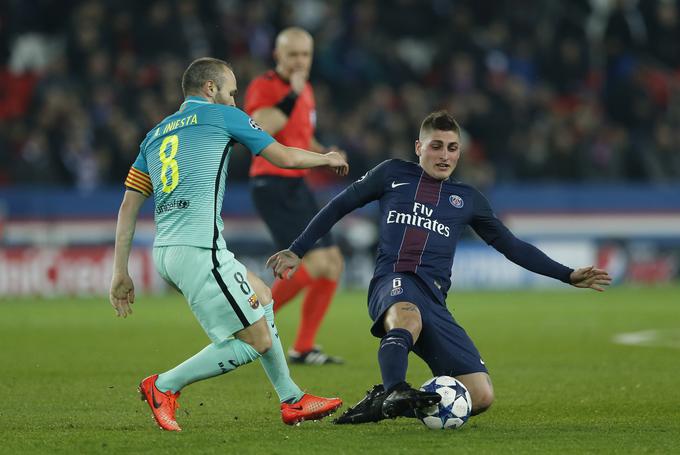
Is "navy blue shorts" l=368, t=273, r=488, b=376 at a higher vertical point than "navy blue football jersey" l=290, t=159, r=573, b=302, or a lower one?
lower

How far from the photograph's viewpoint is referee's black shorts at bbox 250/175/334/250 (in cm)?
958

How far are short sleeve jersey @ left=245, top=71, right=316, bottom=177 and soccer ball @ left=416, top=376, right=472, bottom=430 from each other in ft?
11.8

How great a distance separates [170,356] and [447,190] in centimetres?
392

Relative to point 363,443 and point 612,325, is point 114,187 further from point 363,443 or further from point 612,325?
point 363,443

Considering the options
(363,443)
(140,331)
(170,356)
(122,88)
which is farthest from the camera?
(122,88)

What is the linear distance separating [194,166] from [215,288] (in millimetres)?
605

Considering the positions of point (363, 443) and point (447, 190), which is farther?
point (447, 190)

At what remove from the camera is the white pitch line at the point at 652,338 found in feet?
35.8

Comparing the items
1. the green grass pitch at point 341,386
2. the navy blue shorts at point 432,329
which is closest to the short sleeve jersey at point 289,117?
the green grass pitch at point 341,386

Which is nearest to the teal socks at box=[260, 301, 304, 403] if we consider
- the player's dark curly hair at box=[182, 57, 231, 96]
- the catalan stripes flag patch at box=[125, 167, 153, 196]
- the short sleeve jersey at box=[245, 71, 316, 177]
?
the catalan stripes flag patch at box=[125, 167, 153, 196]

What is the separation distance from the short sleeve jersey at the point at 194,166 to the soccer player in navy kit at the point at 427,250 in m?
0.48

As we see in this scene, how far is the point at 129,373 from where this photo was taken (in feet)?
28.9

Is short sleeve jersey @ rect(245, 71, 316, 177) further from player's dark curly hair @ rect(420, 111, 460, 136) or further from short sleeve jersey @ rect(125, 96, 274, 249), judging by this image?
short sleeve jersey @ rect(125, 96, 274, 249)

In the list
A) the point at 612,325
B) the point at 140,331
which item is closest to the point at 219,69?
the point at 140,331
